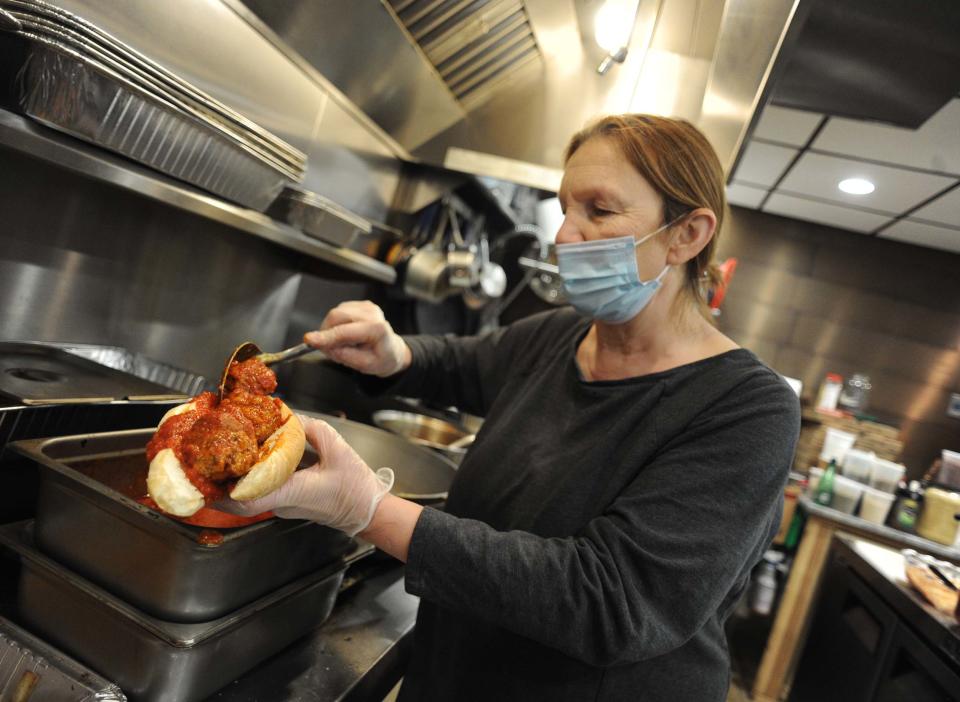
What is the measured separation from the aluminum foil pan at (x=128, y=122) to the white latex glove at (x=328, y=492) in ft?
2.53

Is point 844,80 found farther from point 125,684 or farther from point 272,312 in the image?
point 125,684

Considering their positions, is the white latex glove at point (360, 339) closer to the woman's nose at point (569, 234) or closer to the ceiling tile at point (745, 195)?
the woman's nose at point (569, 234)

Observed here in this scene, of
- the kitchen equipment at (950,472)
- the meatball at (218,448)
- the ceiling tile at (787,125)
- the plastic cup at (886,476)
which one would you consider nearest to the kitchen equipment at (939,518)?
the plastic cup at (886,476)

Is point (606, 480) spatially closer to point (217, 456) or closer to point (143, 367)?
point (217, 456)

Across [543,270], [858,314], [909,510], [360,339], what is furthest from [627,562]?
[858,314]

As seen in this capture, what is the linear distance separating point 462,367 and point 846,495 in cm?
348

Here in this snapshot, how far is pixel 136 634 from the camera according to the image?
0.77 meters

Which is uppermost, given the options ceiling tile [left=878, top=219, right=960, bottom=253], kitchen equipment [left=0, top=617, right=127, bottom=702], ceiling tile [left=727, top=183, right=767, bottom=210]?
ceiling tile [left=878, top=219, right=960, bottom=253]

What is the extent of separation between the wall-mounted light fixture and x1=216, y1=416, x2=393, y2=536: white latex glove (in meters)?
1.37

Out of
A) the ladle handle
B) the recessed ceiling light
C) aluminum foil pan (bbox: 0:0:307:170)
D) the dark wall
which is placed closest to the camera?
aluminum foil pan (bbox: 0:0:307:170)

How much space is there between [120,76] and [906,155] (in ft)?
15.2

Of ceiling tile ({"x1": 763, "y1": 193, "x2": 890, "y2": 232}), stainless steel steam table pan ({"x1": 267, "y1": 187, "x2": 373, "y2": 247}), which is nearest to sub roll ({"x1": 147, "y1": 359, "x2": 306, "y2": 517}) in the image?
stainless steel steam table pan ({"x1": 267, "y1": 187, "x2": 373, "y2": 247})

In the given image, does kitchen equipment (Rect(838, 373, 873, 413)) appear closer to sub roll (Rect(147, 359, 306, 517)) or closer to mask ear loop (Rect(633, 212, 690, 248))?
mask ear loop (Rect(633, 212, 690, 248))

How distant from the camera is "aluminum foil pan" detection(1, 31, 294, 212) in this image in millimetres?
1030
